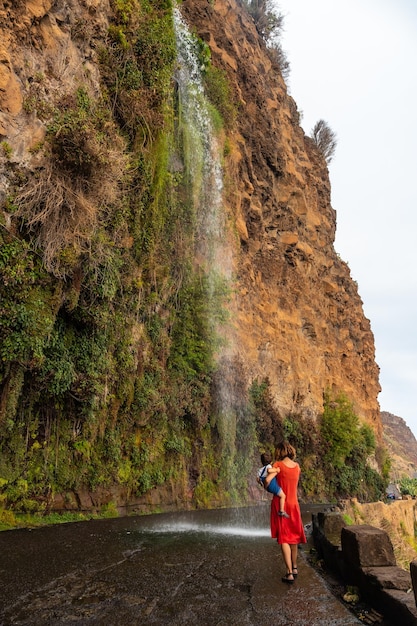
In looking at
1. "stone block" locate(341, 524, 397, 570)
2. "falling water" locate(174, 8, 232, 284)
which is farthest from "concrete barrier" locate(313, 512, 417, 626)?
"falling water" locate(174, 8, 232, 284)

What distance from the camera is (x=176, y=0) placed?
18.3 metres

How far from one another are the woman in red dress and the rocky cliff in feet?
16.4

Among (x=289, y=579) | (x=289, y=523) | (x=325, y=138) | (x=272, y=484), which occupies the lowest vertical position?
(x=289, y=579)

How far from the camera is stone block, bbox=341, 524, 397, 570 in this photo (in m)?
4.37

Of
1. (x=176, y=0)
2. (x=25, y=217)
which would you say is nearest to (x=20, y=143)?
(x=25, y=217)

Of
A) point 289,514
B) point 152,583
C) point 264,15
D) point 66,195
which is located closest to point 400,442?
point 264,15

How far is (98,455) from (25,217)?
6.09 m

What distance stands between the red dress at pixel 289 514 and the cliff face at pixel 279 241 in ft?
52.4

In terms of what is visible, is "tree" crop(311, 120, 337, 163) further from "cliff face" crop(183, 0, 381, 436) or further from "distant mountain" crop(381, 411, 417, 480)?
"distant mountain" crop(381, 411, 417, 480)

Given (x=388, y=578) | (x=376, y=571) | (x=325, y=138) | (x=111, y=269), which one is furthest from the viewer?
(x=325, y=138)

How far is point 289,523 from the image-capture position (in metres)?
5.05

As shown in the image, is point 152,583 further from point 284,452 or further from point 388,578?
point 388,578

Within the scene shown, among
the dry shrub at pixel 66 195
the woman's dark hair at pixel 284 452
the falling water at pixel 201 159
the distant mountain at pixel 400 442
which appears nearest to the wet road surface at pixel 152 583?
the woman's dark hair at pixel 284 452

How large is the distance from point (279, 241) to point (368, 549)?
23273 millimetres
